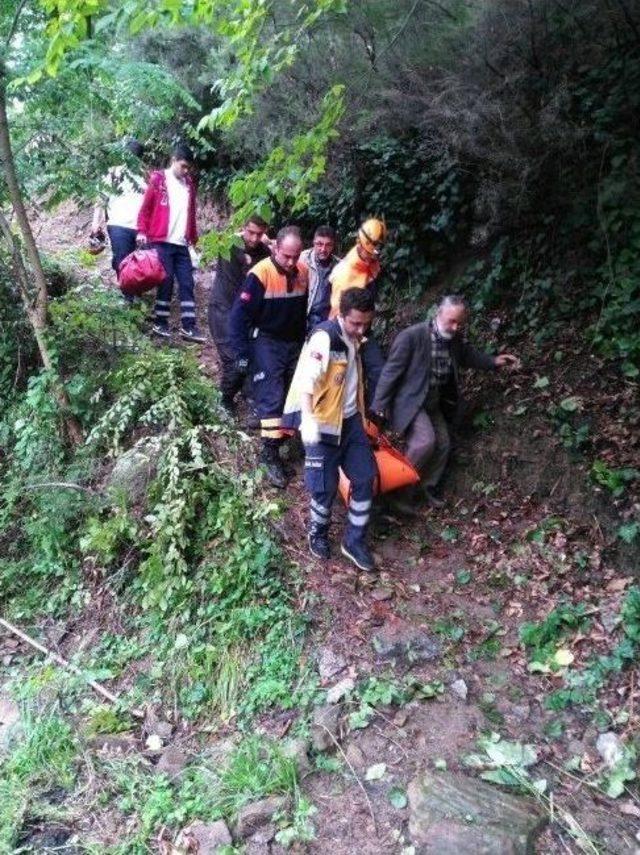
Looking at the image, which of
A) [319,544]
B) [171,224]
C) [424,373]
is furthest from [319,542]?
[171,224]

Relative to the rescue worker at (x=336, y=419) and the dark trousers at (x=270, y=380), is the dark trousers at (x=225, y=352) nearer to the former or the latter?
the dark trousers at (x=270, y=380)

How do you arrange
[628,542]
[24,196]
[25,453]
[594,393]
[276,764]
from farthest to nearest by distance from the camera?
[25,453], [24,196], [594,393], [628,542], [276,764]

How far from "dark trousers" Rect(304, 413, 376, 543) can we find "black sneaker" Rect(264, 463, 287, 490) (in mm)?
917

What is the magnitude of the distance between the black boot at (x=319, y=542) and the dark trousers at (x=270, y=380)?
1.04m

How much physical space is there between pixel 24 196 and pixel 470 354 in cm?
432

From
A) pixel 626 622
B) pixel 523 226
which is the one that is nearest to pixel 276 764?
pixel 626 622

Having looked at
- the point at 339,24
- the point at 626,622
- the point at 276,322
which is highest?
the point at 339,24

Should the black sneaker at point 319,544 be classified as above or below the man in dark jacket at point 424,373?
below

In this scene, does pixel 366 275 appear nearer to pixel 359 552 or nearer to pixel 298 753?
pixel 359 552

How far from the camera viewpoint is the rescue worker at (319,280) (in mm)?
5852

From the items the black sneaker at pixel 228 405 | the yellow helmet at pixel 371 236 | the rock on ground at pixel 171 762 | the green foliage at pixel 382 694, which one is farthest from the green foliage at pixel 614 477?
the rock on ground at pixel 171 762

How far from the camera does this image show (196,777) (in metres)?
3.95

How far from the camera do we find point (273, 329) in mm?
5750

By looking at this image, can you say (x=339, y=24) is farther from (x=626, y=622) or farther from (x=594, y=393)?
(x=626, y=622)
